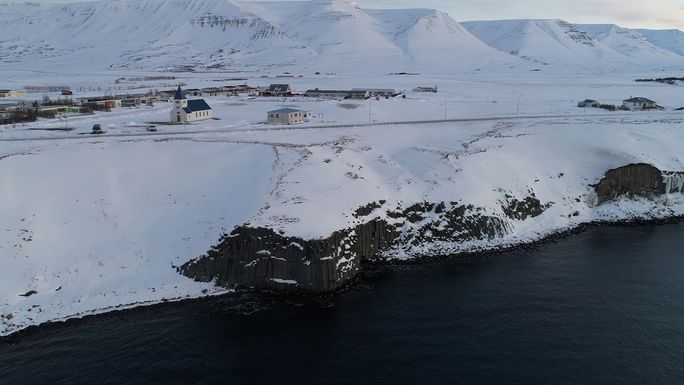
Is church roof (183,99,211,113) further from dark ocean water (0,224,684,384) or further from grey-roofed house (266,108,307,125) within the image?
dark ocean water (0,224,684,384)

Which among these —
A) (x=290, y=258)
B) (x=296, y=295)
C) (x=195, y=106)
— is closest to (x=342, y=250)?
(x=290, y=258)

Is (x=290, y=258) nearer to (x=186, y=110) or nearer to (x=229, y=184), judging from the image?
(x=229, y=184)

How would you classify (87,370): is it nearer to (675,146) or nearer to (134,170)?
(134,170)

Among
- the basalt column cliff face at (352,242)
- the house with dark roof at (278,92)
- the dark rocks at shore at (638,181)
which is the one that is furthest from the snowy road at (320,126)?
the house with dark roof at (278,92)

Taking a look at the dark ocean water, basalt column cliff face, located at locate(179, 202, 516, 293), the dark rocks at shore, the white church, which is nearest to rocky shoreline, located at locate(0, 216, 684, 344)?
the dark ocean water

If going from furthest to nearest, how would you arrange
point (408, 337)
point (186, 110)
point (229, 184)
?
point (186, 110), point (229, 184), point (408, 337)
